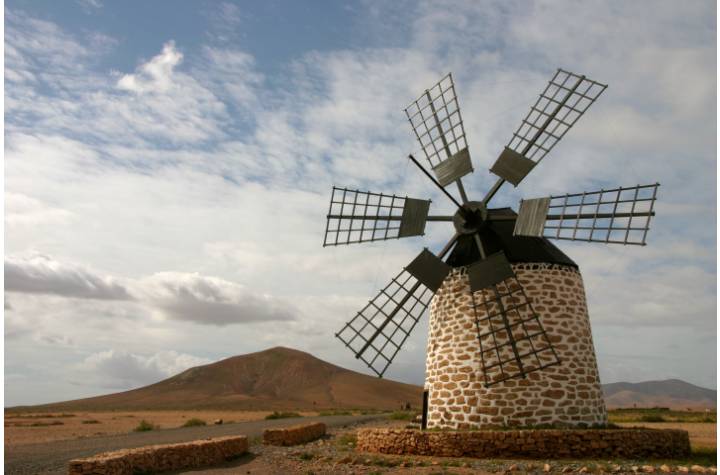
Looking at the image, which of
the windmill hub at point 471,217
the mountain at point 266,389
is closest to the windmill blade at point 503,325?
the windmill hub at point 471,217

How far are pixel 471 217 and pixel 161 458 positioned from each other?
361 inches

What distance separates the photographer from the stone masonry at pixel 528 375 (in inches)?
589

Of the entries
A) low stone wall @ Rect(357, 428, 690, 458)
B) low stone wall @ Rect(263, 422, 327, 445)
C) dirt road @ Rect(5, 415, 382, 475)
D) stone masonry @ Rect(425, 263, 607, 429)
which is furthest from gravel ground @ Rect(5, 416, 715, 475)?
stone masonry @ Rect(425, 263, 607, 429)

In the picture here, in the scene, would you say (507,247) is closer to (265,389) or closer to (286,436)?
(286,436)

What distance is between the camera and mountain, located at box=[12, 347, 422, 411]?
205ft

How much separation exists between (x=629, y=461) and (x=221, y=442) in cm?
864

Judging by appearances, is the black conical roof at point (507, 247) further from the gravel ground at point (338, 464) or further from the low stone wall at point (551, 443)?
the gravel ground at point (338, 464)

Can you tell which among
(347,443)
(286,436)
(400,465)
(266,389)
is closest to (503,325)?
(400,465)

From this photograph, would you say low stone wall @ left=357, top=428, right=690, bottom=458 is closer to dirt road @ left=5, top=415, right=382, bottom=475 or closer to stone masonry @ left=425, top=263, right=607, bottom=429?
stone masonry @ left=425, top=263, right=607, bottom=429

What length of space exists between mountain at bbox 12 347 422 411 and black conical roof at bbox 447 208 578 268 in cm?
4256

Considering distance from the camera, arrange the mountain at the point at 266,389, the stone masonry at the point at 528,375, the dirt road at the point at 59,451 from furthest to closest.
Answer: the mountain at the point at 266,389, the stone masonry at the point at 528,375, the dirt road at the point at 59,451

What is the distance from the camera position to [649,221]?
14.8 m

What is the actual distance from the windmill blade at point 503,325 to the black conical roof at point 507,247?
2.41 feet

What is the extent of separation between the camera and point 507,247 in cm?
1630
